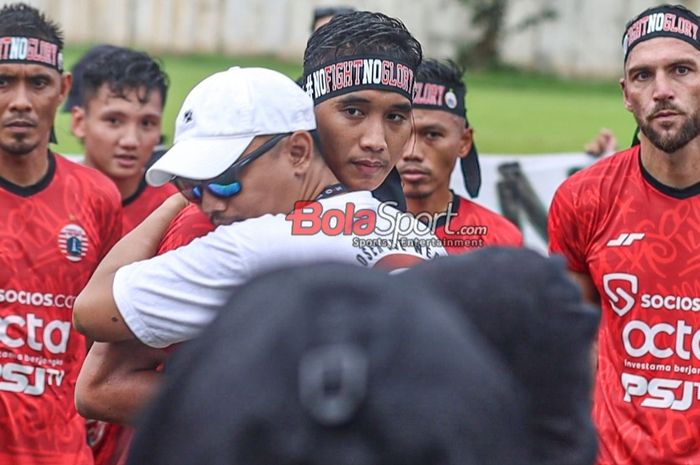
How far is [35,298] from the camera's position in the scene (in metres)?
5.25

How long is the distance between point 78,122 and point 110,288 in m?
4.66

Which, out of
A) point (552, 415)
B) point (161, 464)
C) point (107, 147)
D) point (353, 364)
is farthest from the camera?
point (107, 147)

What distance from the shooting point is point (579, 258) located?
16.8ft

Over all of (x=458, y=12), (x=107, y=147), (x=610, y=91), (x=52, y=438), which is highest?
(x=458, y=12)

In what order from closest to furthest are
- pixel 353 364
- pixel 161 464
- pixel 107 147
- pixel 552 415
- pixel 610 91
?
pixel 353 364 < pixel 161 464 < pixel 552 415 < pixel 107 147 < pixel 610 91

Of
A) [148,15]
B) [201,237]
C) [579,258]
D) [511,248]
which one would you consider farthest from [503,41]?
[511,248]

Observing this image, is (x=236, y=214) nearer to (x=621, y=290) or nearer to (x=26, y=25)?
(x=621, y=290)

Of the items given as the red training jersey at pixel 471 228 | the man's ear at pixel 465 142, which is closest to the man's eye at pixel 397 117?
the red training jersey at pixel 471 228

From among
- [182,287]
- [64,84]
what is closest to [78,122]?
[64,84]

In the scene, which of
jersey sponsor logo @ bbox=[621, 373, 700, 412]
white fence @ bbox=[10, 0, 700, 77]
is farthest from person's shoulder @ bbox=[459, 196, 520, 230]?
white fence @ bbox=[10, 0, 700, 77]

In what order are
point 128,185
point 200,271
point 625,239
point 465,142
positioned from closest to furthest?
point 200,271 < point 625,239 < point 465,142 < point 128,185

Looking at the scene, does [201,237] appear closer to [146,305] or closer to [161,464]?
[146,305]

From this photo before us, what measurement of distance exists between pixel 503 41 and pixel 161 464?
16252mm

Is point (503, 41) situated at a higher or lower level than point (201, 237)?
higher
